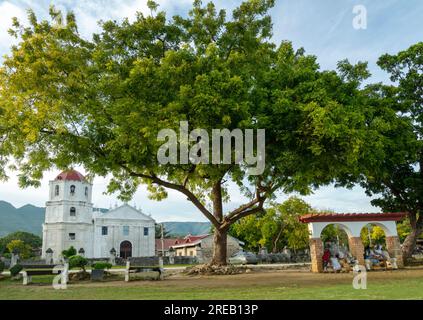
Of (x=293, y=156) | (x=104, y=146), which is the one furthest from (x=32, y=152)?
(x=293, y=156)

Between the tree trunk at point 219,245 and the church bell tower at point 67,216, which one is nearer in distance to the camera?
the tree trunk at point 219,245

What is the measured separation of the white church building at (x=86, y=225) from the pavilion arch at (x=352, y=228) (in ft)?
130

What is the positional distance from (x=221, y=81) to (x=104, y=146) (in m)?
6.44

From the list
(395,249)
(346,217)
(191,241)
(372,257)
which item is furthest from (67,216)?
(395,249)

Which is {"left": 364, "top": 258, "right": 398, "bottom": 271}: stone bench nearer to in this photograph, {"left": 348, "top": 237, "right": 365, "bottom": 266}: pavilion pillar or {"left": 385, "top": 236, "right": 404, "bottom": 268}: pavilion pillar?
{"left": 348, "top": 237, "right": 365, "bottom": 266}: pavilion pillar

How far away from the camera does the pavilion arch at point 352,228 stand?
19.7 m

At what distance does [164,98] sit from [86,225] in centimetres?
4810

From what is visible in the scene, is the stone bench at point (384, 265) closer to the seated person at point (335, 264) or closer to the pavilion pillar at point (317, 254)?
the seated person at point (335, 264)

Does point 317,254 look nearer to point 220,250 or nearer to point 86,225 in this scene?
point 220,250

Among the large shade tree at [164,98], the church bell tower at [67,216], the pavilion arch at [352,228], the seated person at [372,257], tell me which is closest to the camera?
the large shade tree at [164,98]

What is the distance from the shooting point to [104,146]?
57.2 feet

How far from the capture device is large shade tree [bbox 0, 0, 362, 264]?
48.5 feet

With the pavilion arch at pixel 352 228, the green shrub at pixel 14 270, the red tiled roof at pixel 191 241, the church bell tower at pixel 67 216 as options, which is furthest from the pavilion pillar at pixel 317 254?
the church bell tower at pixel 67 216
